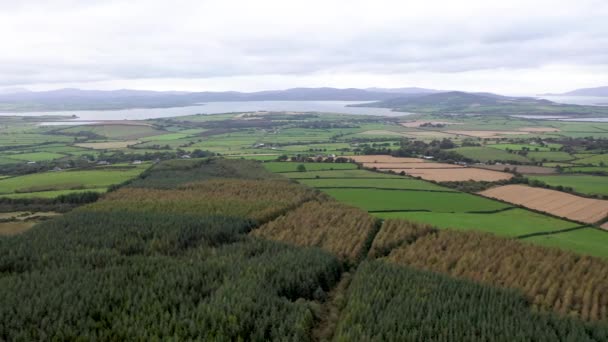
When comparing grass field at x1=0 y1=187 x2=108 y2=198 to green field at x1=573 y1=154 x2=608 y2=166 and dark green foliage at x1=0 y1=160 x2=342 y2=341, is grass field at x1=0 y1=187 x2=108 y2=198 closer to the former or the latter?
dark green foliage at x1=0 y1=160 x2=342 y2=341

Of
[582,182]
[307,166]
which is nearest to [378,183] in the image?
[307,166]

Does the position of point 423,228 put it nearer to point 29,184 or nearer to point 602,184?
point 602,184

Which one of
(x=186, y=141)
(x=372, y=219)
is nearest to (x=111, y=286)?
(x=372, y=219)

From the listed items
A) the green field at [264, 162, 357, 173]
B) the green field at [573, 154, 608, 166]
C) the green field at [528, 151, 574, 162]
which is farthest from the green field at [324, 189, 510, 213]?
the green field at [528, 151, 574, 162]

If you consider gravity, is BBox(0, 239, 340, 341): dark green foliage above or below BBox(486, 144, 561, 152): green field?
below

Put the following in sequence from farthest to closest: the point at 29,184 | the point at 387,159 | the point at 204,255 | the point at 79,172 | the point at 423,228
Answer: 1. the point at 387,159
2. the point at 79,172
3. the point at 29,184
4. the point at 423,228
5. the point at 204,255

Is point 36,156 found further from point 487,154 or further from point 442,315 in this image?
point 442,315
